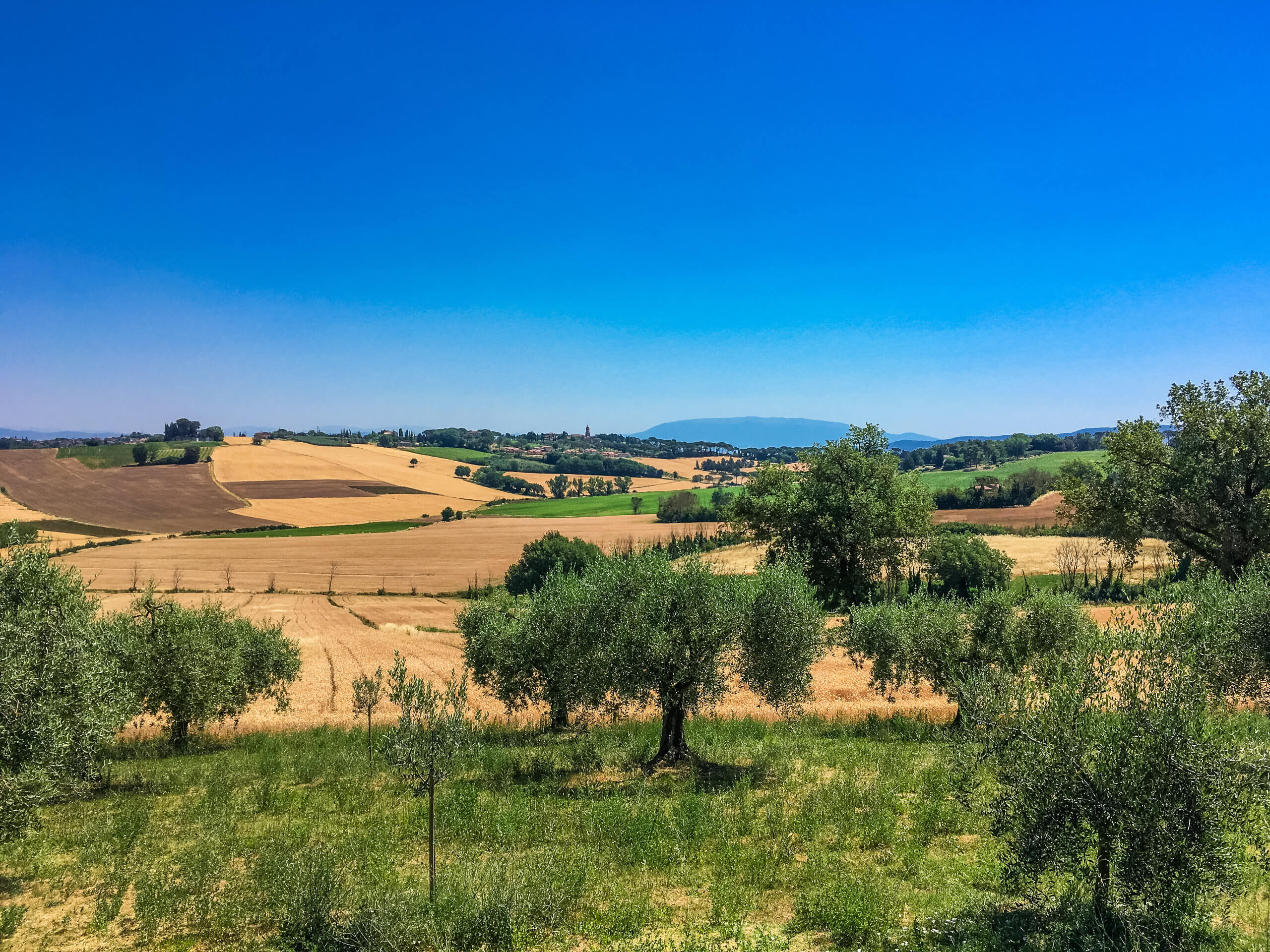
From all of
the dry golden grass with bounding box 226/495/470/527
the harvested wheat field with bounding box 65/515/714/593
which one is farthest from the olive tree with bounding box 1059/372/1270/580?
the dry golden grass with bounding box 226/495/470/527

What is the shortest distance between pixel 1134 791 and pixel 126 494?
502 ft

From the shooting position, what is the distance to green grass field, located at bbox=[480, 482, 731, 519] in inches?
5615

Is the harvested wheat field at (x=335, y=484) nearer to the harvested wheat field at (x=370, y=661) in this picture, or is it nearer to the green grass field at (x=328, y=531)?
the green grass field at (x=328, y=531)

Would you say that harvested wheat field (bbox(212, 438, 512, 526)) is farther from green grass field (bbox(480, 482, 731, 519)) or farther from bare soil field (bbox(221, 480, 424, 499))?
green grass field (bbox(480, 482, 731, 519))

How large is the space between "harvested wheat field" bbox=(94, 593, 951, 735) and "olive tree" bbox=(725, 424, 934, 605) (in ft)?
19.2

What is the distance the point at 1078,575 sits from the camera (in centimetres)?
7750

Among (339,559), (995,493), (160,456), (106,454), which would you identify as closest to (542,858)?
(339,559)

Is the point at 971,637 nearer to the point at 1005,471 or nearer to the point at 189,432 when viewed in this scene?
the point at 1005,471

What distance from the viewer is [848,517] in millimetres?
43375

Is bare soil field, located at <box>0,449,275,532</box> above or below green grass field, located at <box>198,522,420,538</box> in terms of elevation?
above

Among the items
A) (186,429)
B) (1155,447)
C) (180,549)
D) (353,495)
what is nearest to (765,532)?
(1155,447)

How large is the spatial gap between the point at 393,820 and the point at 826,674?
29403mm

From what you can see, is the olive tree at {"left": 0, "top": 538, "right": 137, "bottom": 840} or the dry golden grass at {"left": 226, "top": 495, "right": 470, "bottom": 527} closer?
the olive tree at {"left": 0, "top": 538, "right": 137, "bottom": 840}

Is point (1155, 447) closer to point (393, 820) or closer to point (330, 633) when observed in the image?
point (393, 820)
